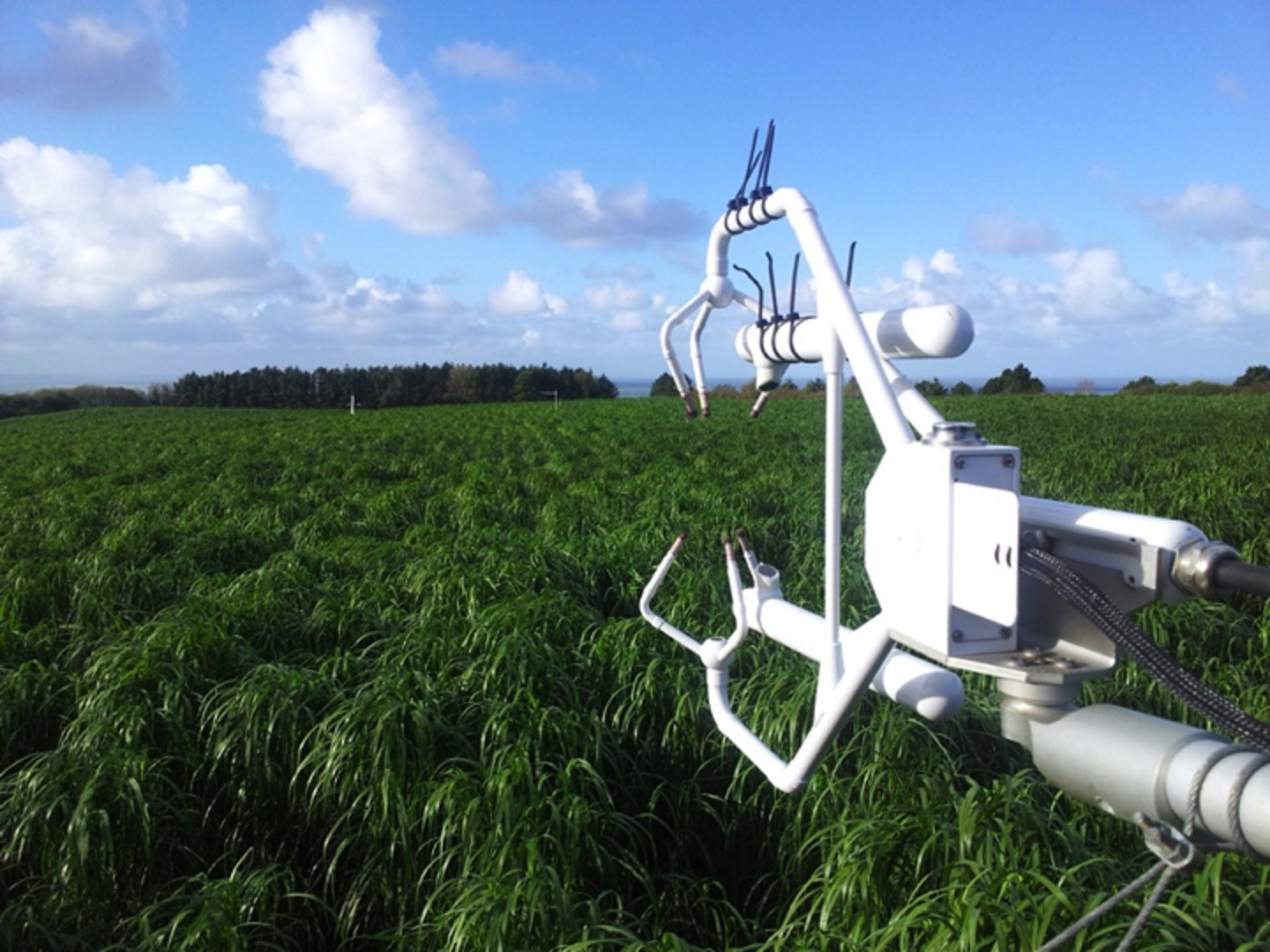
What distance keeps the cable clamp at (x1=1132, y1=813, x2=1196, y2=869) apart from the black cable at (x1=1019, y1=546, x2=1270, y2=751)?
147 millimetres

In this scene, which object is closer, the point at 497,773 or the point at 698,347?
the point at 698,347

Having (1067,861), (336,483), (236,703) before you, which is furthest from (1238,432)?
(236,703)

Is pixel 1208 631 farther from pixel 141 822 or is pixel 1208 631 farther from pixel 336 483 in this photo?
pixel 336 483

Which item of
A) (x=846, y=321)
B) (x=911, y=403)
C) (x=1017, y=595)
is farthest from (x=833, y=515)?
(x=1017, y=595)

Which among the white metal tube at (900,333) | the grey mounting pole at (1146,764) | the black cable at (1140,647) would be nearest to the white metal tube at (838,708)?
the grey mounting pole at (1146,764)

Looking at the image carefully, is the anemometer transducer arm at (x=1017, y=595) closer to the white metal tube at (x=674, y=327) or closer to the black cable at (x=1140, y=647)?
the black cable at (x=1140, y=647)

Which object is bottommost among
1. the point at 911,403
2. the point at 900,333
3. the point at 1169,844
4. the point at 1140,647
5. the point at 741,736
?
the point at 741,736

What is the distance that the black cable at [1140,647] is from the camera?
112 centimetres

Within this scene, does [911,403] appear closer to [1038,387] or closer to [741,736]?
→ [741,736]

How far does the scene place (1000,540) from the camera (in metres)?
1.25

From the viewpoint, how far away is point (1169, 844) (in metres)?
1.16

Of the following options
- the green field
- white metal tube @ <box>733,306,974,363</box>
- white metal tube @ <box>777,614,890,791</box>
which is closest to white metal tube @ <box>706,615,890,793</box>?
white metal tube @ <box>777,614,890,791</box>

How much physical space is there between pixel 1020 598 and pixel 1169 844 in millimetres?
391

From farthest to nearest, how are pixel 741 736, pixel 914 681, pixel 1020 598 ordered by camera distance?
1. pixel 741 736
2. pixel 914 681
3. pixel 1020 598
